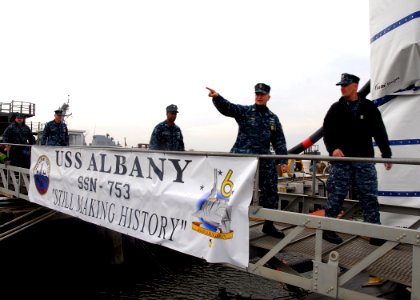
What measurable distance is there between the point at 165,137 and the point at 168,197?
7.49 ft

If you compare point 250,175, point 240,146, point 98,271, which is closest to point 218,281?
point 98,271

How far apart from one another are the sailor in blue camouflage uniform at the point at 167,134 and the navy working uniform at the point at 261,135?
2022mm

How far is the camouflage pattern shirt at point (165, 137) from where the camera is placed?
6.39 meters

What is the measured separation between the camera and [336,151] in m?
4.05

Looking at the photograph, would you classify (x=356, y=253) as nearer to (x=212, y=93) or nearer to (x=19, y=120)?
(x=212, y=93)

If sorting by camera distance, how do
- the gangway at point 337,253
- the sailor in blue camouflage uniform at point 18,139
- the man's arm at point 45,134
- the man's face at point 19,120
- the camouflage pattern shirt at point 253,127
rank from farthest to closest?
1. the man's face at point 19,120
2. the sailor in blue camouflage uniform at point 18,139
3. the man's arm at point 45,134
4. the camouflage pattern shirt at point 253,127
5. the gangway at point 337,253

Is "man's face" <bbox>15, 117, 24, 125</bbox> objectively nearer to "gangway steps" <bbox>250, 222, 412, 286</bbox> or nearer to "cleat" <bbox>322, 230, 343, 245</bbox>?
"gangway steps" <bbox>250, 222, 412, 286</bbox>

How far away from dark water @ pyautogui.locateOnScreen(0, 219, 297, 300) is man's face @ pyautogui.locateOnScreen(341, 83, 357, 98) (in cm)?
608

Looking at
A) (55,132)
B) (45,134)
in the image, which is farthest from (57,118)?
(45,134)

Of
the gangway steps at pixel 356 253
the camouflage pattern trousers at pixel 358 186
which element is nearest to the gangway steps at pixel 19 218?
the gangway steps at pixel 356 253

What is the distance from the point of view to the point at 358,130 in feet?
13.3

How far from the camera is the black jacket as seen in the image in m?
4.06

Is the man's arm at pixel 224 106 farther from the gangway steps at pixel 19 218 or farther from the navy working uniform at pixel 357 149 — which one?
the gangway steps at pixel 19 218

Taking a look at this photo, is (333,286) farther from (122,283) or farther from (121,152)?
(122,283)
